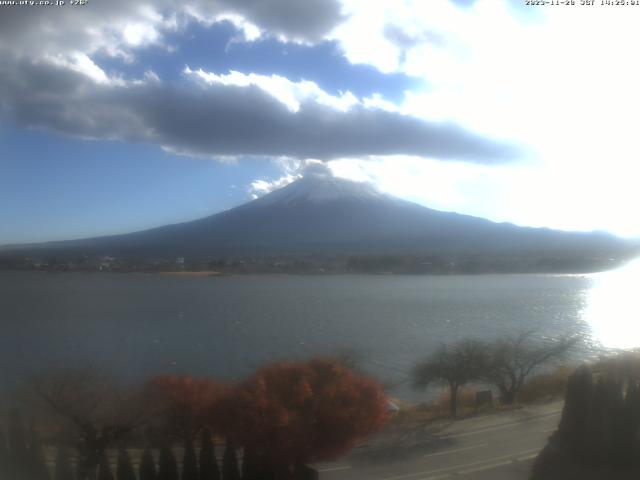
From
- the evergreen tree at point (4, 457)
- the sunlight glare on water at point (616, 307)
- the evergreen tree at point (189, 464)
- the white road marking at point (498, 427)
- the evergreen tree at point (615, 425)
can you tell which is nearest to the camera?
the evergreen tree at point (4, 457)

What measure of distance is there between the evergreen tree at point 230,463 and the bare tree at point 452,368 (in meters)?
1.73

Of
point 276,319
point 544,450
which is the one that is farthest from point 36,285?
point 544,450

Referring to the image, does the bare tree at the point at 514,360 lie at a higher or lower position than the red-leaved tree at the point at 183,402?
lower

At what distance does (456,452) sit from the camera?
11.1 feet

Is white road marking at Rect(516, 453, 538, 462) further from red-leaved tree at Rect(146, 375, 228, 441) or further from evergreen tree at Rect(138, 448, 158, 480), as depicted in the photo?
evergreen tree at Rect(138, 448, 158, 480)

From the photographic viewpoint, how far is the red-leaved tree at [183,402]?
335 cm

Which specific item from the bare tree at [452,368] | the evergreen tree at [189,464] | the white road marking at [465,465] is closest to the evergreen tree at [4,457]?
the evergreen tree at [189,464]

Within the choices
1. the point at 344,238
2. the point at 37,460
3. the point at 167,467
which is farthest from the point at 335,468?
the point at 344,238

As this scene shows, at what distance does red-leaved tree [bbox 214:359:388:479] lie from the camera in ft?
10.7

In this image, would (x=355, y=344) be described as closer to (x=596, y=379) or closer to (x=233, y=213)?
(x=596, y=379)

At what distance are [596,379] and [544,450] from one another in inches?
23.8

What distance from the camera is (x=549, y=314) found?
636 cm

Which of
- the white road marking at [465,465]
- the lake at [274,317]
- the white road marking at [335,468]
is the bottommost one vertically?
the white road marking at [465,465]

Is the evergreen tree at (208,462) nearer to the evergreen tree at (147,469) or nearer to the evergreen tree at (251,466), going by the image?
the evergreen tree at (251,466)
